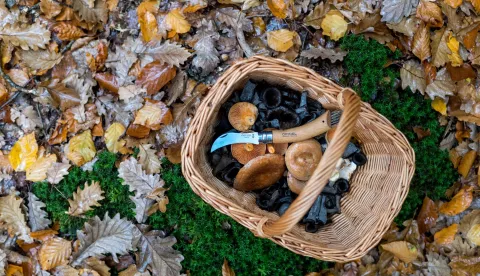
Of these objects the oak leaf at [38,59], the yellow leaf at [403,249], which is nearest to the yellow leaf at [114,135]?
the oak leaf at [38,59]

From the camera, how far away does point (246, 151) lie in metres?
2.76

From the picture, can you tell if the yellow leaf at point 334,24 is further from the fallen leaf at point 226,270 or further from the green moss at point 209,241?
the fallen leaf at point 226,270

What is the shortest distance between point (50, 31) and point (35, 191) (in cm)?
121

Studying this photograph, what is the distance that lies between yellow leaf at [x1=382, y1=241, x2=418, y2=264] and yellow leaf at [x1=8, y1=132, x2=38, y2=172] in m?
2.74

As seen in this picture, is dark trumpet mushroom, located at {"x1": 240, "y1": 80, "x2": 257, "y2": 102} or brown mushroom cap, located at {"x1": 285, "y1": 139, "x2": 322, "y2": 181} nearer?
brown mushroom cap, located at {"x1": 285, "y1": 139, "x2": 322, "y2": 181}

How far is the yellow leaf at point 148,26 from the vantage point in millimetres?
3107

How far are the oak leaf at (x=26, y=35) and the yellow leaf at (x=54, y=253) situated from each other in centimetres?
145

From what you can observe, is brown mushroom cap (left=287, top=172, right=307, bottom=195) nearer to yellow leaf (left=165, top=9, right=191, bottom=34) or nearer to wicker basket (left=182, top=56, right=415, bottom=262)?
wicker basket (left=182, top=56, right=415, bottom=262)

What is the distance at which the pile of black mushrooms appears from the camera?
2.73 metres

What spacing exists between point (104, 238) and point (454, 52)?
2987 millimetres

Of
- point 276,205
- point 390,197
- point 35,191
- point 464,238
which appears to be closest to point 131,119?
point 35,191

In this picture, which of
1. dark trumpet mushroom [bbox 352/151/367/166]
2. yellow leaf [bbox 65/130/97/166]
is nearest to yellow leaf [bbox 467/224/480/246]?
dark trumpet mushroom [bbox 352/151/367/166]

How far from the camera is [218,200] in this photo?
2.50 meters

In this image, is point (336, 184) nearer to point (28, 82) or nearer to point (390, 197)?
point (390, 197)
